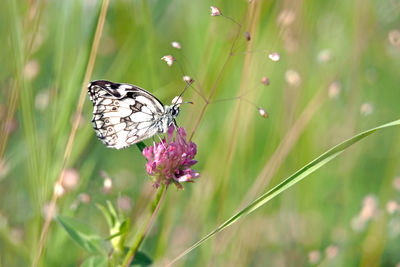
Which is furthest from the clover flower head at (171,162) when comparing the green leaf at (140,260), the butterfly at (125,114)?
the green leaf at (140,260)

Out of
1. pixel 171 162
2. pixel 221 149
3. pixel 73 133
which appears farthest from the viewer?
pixel 221 149

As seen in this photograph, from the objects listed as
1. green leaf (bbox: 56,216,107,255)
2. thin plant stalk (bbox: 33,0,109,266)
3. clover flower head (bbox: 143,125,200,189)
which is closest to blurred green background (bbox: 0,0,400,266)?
thin plant stalk (bbox: 33,0,109,266)

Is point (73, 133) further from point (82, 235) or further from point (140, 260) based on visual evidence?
point (140, 260)

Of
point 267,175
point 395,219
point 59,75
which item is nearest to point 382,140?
point 395,219

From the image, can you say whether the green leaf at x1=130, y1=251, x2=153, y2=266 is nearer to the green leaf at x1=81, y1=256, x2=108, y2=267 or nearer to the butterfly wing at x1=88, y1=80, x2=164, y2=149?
the green leaf at x1=81, y1=256, x2=108, y2=267

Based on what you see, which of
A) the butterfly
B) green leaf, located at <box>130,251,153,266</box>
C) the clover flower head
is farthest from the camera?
the butterfly

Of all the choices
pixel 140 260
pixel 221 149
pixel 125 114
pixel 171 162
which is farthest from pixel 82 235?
pixel 221 149
